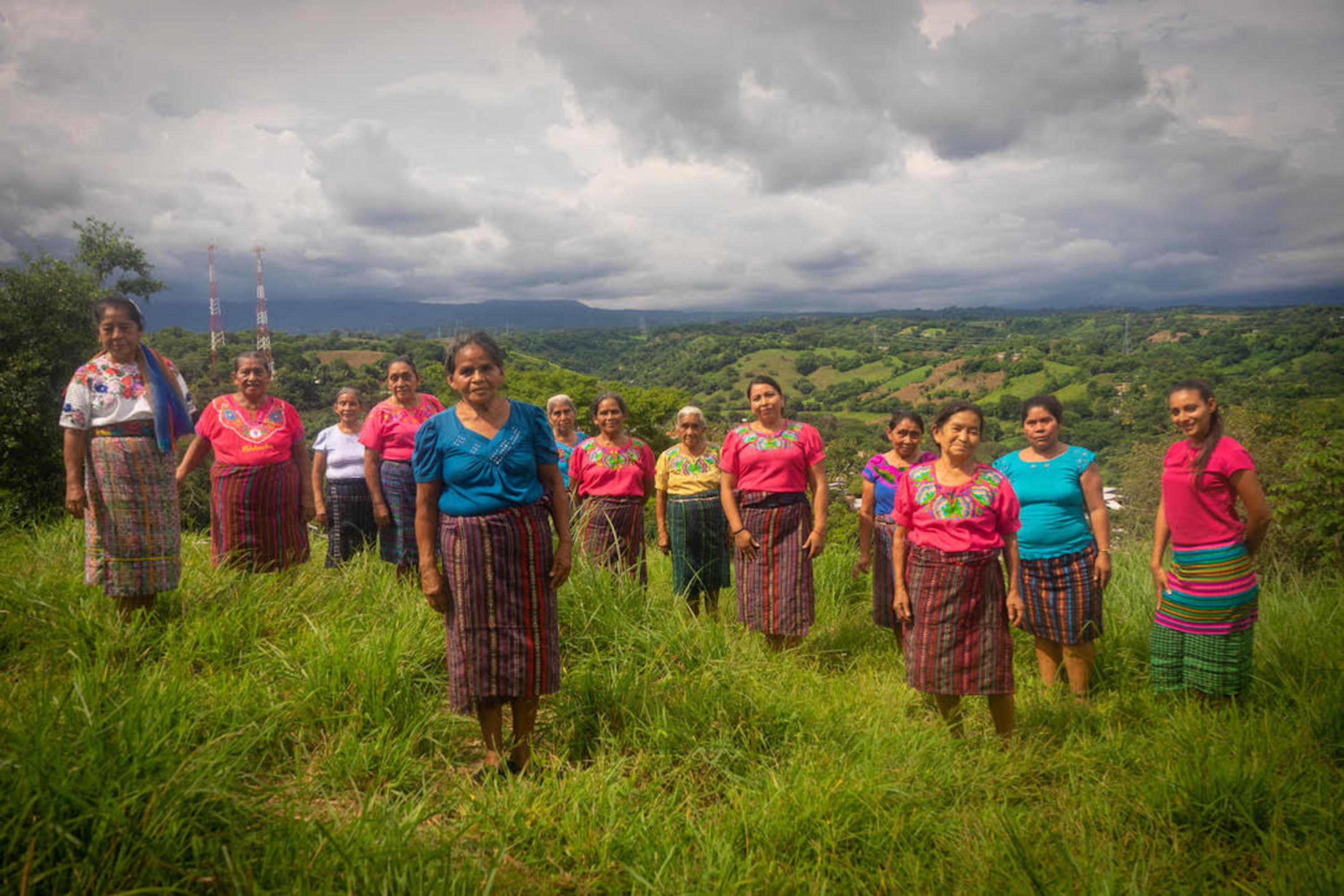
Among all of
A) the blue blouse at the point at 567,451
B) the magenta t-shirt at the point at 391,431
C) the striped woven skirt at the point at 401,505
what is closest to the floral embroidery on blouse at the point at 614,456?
the blue blouse at the point at 567,451

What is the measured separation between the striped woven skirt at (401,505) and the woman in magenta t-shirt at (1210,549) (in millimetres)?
4669

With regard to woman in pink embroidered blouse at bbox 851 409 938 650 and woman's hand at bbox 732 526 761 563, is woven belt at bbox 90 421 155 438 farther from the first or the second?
woman in pink embroidered blouse at bbox 851 409 938 650

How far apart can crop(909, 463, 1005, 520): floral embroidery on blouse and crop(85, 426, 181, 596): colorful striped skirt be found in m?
4.01

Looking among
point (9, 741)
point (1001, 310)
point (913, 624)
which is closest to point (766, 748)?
point (913, 624)

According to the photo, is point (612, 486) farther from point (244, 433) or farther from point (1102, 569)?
point (1102, 569)

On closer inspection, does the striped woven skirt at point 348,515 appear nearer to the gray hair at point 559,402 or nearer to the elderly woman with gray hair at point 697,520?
the gray hair at point 559,402

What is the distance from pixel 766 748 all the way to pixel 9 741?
2.50m

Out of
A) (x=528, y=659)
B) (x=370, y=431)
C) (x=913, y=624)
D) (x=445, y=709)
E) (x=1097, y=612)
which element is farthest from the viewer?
(x=370, y=431)

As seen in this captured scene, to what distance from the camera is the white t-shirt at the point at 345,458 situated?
5277mm

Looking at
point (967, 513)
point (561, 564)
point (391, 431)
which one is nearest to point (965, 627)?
point (967, 513)

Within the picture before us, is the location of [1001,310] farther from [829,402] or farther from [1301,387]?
[1301,387]

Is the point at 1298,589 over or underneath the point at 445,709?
underneath

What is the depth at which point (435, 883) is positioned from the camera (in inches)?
72.8

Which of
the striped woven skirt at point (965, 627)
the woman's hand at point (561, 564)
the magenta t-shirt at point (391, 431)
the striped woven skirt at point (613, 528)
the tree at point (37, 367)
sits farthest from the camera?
the tree at point (37, 367)
